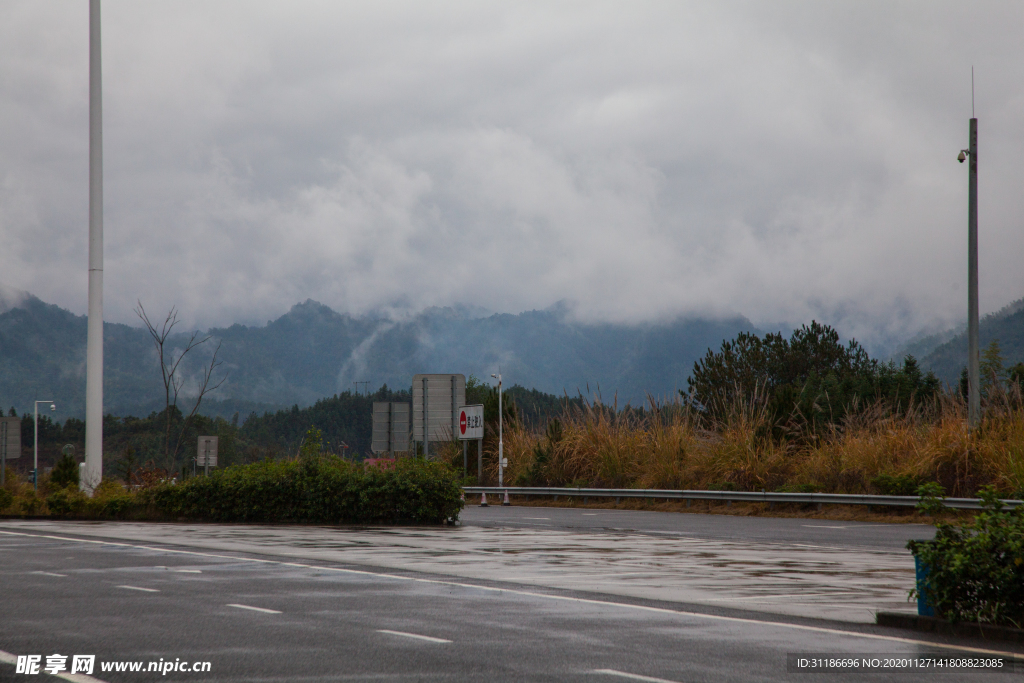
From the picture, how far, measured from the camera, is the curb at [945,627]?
8.72 metres

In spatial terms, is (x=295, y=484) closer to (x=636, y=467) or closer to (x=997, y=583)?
(x=636, y=467)

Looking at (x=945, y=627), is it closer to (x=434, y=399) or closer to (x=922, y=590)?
(x=922, y=590)

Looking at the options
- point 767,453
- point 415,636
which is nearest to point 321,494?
point 767,453

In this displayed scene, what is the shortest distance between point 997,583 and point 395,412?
20.9 metres

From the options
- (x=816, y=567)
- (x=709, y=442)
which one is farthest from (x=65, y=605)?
(x=709, y=442)

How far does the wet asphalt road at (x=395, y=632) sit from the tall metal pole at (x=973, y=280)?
48.9 ft

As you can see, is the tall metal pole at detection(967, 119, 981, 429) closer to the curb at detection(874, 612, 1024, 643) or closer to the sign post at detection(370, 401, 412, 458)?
the sign post at detection(370, 401, 412, 458)

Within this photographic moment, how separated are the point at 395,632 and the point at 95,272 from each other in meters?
20.2

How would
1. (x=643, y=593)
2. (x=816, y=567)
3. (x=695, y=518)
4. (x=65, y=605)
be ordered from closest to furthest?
(x=65, y=605), (x=643, y=593), (x=816, y=567), (x=695, y=518)

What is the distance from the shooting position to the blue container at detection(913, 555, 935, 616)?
937cm

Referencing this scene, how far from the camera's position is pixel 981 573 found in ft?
29.5

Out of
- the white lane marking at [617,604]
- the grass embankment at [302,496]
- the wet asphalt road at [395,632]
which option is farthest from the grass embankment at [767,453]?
the wet asphalt road at [395,632]

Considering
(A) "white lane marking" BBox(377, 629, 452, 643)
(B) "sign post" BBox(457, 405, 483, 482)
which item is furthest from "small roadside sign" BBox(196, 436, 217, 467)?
(A) "white lane marking" BBox(377, 629, 452, 643)

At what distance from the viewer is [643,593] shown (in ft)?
38.3
